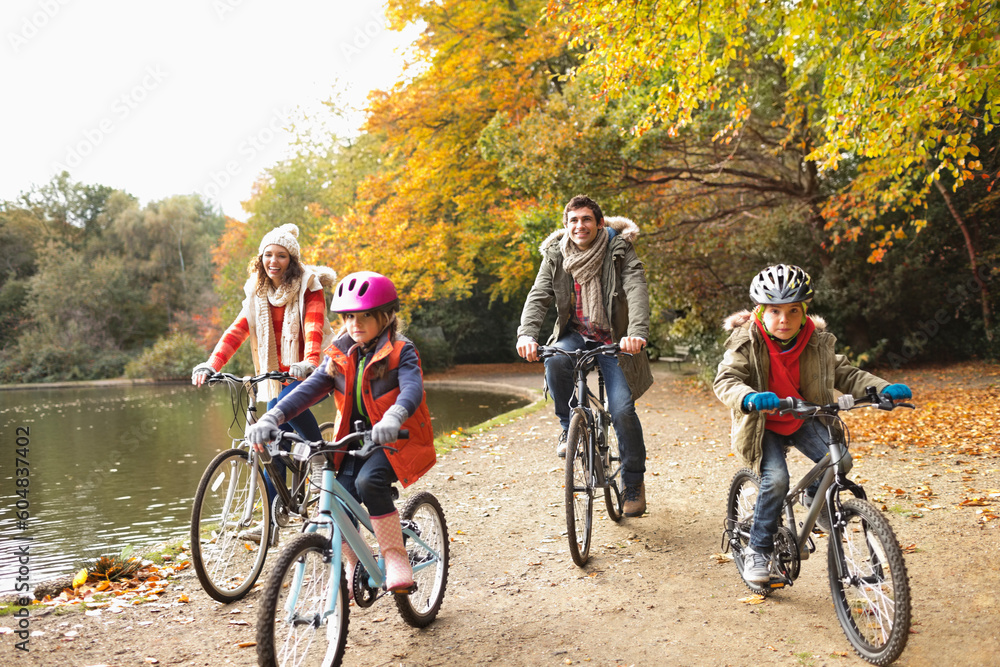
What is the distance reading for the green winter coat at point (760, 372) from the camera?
3.35 meters

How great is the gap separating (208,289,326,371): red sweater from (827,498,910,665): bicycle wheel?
9.92ft

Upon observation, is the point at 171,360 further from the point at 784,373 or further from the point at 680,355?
the point at 784,373

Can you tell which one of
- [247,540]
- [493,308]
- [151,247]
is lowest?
[247,540]

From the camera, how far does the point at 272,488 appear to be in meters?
4.37

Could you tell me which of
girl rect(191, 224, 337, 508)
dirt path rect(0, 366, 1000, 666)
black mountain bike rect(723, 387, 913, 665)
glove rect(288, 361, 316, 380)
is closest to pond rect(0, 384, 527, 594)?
girl rect(191, 224, 337, 508)

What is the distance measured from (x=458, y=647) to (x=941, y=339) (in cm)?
1580

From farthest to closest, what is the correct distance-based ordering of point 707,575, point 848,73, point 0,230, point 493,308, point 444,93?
point 0,230, point 493,308, point 444,93, point 848,73, point 707,575

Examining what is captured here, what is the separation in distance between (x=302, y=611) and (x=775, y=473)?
84.1 inches

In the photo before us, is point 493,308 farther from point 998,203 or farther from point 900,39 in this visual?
point 900,39

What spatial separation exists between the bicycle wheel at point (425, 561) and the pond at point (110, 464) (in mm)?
3096

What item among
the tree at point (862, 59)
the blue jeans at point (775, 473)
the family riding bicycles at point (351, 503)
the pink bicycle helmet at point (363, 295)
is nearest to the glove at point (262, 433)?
the family riding bicycles at point (351, 503)

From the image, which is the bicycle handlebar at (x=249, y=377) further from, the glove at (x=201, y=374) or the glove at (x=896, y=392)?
the glove at (x=896, y=392)

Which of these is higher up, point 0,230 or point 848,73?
point 0,230

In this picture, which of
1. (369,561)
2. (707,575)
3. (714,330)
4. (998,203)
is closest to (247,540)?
(369,561)
